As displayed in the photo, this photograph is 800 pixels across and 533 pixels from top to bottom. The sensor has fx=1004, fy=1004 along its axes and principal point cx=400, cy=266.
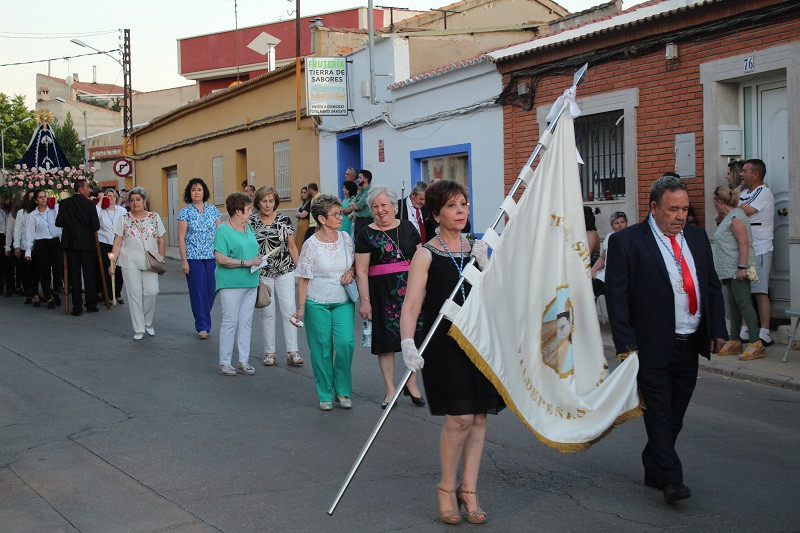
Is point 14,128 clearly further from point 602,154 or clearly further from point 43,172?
point 602,154

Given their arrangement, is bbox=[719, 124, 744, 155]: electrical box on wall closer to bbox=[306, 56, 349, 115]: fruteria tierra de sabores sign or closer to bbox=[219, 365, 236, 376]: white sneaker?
bbox=[219, 365, 236, 376]: white sneaker

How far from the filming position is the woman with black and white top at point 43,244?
1702 centimetres

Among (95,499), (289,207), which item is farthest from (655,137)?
(289,207)

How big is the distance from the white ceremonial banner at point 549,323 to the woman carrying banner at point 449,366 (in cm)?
13

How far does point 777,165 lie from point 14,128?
66141 millimetres

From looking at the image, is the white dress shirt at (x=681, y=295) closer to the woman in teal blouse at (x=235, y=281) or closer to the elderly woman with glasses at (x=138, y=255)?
the woman in teal blouse at (x=235, y=281)

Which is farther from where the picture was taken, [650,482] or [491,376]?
[650,482]

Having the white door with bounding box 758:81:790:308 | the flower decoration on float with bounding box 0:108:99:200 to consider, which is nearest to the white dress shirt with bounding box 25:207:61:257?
the flower decoration on float with bounding box 0:108:99:200

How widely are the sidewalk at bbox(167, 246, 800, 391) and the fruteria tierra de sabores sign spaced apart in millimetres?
13178

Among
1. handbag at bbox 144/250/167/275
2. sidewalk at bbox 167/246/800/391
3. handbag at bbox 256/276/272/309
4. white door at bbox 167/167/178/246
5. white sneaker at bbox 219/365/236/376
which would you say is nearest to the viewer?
sidewalk at bbox 167/246/800/391

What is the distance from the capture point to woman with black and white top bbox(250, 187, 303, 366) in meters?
10.7

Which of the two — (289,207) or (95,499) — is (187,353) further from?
(289,207)

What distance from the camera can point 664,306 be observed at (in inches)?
224

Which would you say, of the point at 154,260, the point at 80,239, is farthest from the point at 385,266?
the point at 80,239
